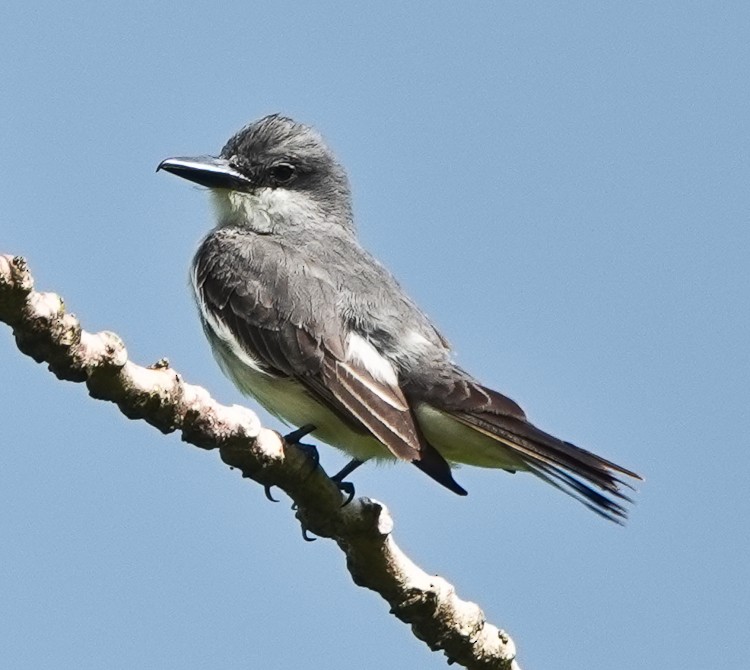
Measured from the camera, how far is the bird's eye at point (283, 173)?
7719 mm

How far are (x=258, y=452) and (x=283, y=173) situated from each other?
3688mm

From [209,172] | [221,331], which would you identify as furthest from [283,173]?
[221,331]

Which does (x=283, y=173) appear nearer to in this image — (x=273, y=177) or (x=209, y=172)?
(x=273, y=177)

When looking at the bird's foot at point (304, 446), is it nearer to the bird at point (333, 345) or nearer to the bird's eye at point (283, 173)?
the bird at point (333, 345)

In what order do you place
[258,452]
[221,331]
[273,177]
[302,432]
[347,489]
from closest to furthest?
1. [258,452]
2. [347,489]
3. [302,432]
4. [221,331]
5. [273,177]

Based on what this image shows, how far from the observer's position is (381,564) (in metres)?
4.66

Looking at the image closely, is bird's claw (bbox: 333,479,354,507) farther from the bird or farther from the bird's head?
the bird's head

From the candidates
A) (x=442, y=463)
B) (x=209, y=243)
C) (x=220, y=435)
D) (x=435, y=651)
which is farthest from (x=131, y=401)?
(x=209, y=243)

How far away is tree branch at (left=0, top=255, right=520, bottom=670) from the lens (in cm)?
363

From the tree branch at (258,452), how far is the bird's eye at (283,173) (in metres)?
3.34

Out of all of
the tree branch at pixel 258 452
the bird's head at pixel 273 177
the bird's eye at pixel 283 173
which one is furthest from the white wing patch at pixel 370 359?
the bird's eye at pixel 283 173

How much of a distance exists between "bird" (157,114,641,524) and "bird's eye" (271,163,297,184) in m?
0.01

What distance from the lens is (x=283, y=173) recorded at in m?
7.77

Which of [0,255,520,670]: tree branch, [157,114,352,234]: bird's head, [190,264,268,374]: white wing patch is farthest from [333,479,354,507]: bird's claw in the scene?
[157,114,352,234]: bird's head
